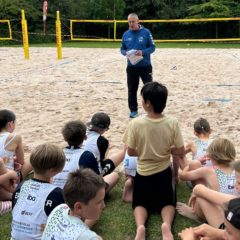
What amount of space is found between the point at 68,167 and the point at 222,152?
121 centimetres

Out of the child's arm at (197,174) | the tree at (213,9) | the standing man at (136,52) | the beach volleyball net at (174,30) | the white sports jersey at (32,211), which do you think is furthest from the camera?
the tree at (213,9)

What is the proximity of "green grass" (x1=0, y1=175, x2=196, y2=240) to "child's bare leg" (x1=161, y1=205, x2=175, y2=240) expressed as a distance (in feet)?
0.28

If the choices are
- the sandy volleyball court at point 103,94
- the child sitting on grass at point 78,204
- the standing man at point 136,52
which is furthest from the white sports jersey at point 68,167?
the standing man at point 136,52

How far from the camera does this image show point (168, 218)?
3293 millimetres

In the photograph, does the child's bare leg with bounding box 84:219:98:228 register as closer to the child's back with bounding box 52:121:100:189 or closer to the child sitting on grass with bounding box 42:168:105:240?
the child's back with bounding box 52:121:100:189

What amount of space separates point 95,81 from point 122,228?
711 centimetres

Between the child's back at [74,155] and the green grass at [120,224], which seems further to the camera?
the child's back at [74,155]

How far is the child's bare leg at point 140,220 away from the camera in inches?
120

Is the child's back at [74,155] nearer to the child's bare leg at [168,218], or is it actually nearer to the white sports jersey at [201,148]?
the child's bare leg at [168,218]

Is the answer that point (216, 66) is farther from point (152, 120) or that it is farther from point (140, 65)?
point (152, 120)

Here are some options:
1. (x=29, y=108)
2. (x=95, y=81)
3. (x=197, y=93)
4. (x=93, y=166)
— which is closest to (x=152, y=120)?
(x=93, y=166)

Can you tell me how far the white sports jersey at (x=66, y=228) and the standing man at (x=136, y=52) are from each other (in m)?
4.57

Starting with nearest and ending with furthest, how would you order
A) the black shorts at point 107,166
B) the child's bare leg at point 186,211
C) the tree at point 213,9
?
1. the child's bare leg at point 186,211
2. the black shorts at point 107,166
3. the tree at point 213,9

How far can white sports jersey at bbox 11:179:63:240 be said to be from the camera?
2.65m
